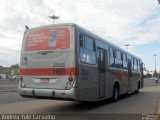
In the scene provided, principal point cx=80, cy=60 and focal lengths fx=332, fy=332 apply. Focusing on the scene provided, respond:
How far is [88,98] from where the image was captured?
12992 millimetres

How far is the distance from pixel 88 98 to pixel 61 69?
5.68 ft

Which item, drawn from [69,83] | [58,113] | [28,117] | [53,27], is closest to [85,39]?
[53,27]

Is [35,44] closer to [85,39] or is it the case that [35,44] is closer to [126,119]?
[85,39]

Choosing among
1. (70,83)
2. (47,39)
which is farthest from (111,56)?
(70,83)

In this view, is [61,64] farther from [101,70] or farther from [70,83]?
[101,70]

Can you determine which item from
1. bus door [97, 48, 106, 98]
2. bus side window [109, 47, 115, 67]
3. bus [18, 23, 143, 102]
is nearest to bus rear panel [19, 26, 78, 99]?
bus [18, 23, 143, 102]

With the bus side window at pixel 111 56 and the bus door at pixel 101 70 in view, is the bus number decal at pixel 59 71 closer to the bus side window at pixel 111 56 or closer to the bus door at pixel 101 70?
the bus door at pixel 101 70

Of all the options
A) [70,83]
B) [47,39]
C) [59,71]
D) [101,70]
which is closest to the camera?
[70,83]

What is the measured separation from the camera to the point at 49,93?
12.1 meters

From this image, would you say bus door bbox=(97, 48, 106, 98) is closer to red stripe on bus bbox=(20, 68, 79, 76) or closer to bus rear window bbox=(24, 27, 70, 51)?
bus rear window bbox=(24, 27, 70, 51)

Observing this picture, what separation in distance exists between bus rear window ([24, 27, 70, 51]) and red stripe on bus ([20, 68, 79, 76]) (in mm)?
830

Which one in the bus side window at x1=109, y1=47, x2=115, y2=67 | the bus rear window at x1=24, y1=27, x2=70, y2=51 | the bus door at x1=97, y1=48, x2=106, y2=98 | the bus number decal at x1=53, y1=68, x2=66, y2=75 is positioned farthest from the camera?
the bus side window at x1=109, y1=47, x2=115, y2=67

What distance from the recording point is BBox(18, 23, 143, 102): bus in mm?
12055

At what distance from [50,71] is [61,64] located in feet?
1.73
